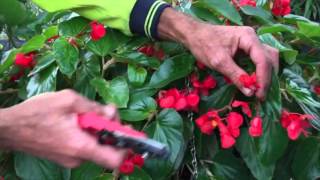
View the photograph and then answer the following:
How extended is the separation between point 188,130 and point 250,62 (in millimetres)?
145

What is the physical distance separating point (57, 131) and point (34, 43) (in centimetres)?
41

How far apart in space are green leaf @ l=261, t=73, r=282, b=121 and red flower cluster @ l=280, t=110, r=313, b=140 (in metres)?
0.01

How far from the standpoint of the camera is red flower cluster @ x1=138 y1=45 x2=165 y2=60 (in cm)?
99

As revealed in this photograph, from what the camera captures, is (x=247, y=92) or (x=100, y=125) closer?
(x=100, y=125)

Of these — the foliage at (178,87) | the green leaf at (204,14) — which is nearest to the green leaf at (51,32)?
the foliage at (178,87)

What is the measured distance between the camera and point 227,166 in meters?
0.90

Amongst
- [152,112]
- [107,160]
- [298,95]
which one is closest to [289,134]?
[298,95]

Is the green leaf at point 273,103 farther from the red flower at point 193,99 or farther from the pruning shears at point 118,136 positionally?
the pruning shears at point 118,136

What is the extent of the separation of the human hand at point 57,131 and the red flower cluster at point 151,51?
0.39 meters

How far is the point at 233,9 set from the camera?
0.96m

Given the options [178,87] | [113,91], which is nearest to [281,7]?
[178,87]

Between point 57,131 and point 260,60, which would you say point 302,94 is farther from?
point 57,131

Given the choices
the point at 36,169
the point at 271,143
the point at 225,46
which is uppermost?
the point at 225,46

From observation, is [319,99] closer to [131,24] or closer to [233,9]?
[233,9]
